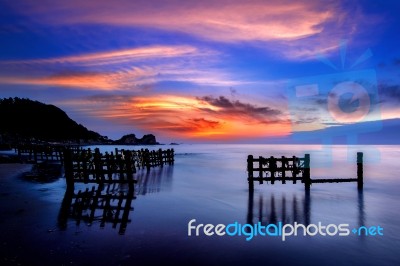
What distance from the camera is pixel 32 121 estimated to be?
150 m

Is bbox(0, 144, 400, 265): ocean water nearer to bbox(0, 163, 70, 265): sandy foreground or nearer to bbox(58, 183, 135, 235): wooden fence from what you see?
bbox(0, 163, 70, 265): sandy foreground

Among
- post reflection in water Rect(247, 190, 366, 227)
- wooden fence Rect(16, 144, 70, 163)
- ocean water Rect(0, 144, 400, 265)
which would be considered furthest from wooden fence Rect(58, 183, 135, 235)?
wooden fence Rect(16, 144, 70, 163)

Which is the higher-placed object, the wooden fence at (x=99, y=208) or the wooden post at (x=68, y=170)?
the wooden post at (x=68, y=170)

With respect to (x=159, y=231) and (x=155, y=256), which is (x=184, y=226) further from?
(x=155, y=256)

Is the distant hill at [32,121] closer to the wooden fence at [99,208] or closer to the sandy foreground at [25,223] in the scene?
the sandy foreground at [25,223]

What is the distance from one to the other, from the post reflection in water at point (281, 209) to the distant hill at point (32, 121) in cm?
12724

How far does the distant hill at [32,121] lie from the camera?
136000 millimetres

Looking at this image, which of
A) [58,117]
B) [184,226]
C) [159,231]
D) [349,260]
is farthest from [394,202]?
[58,117]

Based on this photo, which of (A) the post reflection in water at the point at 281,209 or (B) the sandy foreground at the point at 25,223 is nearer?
(B) the sandy foreground at the point at 25,223

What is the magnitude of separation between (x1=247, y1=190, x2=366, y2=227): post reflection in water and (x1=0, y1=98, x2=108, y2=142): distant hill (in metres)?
127

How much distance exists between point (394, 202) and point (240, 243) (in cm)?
1659

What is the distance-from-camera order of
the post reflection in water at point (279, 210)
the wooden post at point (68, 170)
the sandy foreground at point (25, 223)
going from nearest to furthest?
1. the sandy foreground at point (25, 223)
2. the post reflection in water at point (279, 210)
3. the wooden post at point (68, 170)

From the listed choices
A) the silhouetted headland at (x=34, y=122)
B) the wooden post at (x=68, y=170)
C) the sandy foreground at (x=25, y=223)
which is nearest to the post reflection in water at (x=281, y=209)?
the sandy foreground at (x=25, y=223)

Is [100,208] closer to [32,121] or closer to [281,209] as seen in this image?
[281,209]
